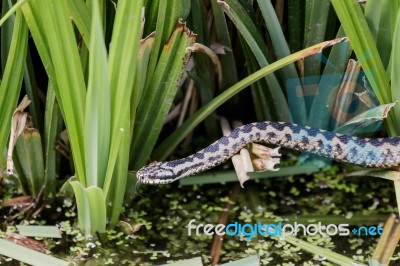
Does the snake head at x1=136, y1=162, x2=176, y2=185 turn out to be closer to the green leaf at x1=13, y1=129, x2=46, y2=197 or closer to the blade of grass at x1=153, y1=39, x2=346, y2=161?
the blade of grass at x1=153, y1=39, x2=346, y2=161

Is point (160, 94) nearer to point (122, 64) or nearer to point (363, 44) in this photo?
point (122, 64)

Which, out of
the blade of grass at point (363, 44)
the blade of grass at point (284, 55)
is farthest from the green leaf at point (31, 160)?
the blade of grass at point (363, 44)

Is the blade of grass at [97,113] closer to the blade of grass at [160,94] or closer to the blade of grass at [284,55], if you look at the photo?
the blade of grass at [160,94]

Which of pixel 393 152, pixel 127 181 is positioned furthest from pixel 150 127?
pixel 393 152

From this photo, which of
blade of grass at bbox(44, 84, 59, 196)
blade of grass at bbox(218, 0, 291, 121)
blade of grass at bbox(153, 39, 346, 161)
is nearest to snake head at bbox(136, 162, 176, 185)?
blade of grass at bbox(153, 39, 346, 161)

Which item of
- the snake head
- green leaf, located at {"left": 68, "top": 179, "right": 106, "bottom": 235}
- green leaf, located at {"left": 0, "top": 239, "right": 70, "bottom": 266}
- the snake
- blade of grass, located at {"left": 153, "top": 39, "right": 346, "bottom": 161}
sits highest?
blade of grass, located at {"left": 153, "top": 39, "right": 346, "bottom": 161}

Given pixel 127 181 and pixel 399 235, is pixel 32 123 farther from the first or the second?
pixel 399 235

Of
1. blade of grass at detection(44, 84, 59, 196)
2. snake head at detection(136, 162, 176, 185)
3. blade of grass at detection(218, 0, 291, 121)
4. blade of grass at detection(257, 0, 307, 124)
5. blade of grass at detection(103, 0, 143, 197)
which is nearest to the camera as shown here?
blade of grass at detection(103, 0, 143, 197)
